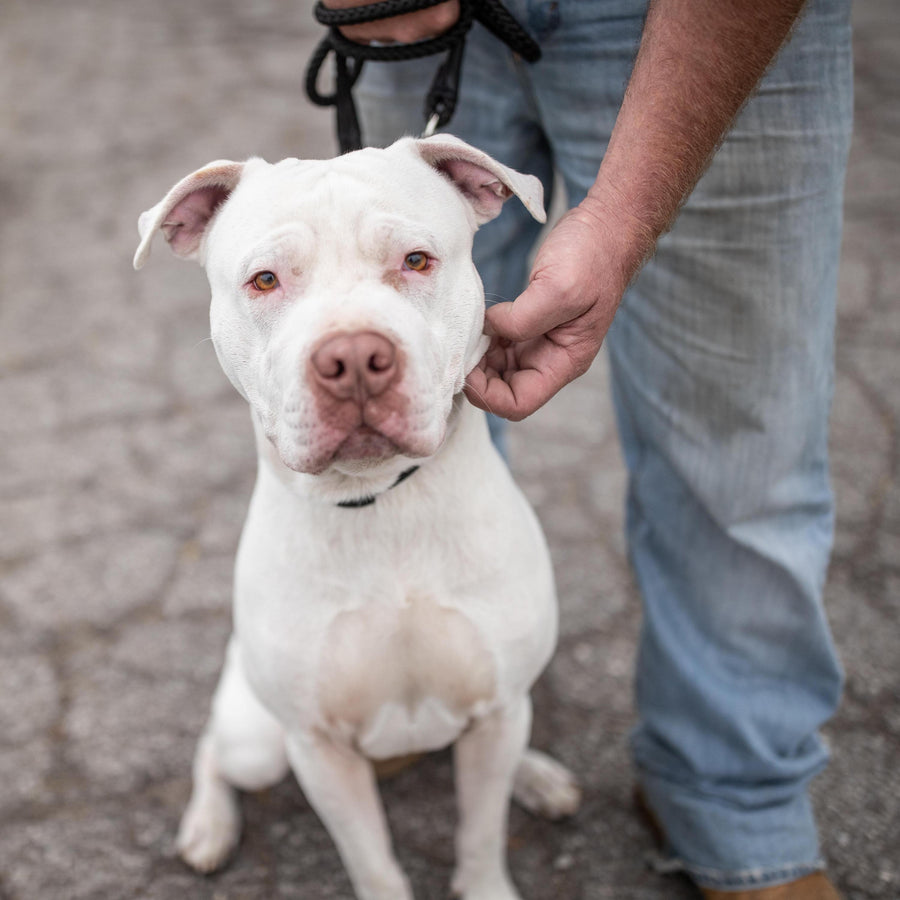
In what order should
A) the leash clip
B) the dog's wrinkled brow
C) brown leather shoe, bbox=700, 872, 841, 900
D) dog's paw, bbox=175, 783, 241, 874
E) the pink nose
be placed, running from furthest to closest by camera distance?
dog's paw, bbox=175, 783, 241, 874
brown leather shoe, bbox=700, 872, 841, 900
the leash clip
the dog's wrinkled brow
the pink nose

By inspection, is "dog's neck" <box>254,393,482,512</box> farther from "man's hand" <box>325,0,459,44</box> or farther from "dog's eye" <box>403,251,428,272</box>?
"man's hand" <box>325,0,459,44</box>

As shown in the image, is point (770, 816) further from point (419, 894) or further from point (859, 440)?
point (859, 440)

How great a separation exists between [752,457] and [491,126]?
890 mm

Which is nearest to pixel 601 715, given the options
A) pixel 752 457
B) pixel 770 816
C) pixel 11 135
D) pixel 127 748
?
pixel 770 816

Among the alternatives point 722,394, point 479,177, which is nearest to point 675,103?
point 479,177

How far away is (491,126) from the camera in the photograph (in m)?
1.89

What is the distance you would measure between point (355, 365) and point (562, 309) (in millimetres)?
359

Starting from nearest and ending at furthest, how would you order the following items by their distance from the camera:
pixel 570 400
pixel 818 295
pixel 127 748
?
1. pixel 818 295
2. pixel 127 748
3. pixel 570 400

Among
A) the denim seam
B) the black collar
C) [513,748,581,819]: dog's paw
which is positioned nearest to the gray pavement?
[513,748,581,819]: dog's paw

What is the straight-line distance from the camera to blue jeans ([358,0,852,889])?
5.23 feet

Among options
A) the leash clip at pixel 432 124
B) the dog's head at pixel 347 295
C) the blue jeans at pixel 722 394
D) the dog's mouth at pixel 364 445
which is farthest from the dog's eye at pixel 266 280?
the blue jeans at pixel 722 394

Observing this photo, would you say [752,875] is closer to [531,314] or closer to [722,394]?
[722,394]

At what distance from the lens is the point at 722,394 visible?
1.76 meters

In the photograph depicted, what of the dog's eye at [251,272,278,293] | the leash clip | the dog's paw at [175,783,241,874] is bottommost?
the dog's paw at [175,783,241,874]
